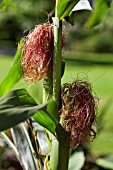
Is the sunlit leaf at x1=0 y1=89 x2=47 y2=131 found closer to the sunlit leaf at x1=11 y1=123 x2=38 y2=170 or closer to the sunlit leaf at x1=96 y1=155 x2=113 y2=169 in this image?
the sunlit leaf at x1=11 y1=123 x2=38 y2=170

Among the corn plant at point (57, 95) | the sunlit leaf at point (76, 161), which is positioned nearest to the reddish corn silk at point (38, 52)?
the corn plant at point (57, 95)

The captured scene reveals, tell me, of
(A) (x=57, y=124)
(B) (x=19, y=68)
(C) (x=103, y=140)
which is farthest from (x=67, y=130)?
(C) (x=103, y=140)

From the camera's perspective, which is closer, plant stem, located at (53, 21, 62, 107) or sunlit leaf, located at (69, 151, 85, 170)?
plant stem, located at (53, 21, 62, 107)

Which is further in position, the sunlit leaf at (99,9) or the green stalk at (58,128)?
the sunlit leaf at (99,9)

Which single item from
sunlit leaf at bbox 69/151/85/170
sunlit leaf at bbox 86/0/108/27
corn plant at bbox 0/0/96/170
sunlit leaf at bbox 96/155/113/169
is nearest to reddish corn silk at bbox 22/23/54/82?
corn plant at bbox 0/0/96/170

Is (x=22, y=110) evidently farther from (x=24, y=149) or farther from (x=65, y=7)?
(x=24, y=149)

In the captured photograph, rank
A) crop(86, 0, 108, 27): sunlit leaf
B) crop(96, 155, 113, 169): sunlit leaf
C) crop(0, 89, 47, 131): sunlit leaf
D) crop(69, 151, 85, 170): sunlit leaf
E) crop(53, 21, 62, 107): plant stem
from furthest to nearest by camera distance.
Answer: crop(96, 155, 113, 169): sunlit leaf
crop(69, 151, 85, 170): sunlit leaf
crop(86, 0, 108, 27): sunlit leaf
crop(53, 21, 62, 107): plant stem
crop(0, 89, 47, 131): sunlit leaf

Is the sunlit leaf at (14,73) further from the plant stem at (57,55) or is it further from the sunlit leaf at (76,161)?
the sunlit leaf at (76,161)
